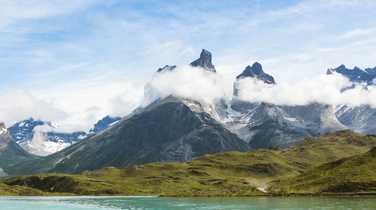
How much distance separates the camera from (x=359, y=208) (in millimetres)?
191750

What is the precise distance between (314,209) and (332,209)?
6.43 metres

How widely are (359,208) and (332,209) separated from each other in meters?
8.25

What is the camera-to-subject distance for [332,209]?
633 feet

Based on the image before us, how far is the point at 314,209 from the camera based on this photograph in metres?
197

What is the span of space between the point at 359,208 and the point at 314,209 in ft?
46.1
